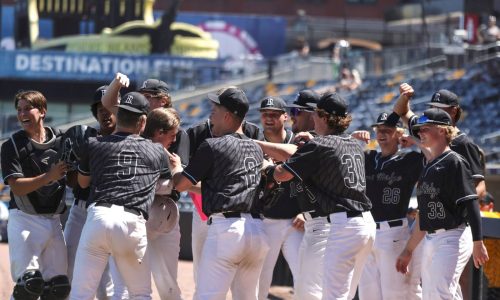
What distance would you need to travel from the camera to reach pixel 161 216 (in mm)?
8172

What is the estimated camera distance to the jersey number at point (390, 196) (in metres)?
9.06

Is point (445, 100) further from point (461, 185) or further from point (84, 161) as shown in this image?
point (84, 161)

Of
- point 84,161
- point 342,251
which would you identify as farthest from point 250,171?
point 84,161

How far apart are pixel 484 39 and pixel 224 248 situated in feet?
71.4

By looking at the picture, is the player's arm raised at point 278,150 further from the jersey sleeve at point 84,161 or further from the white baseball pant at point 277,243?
the jersey sleeve at point 84,161

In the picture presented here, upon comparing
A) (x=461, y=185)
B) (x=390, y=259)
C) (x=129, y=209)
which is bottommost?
(x=390, y=259)

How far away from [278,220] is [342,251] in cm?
131

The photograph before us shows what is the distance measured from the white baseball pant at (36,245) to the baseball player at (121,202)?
106 cm

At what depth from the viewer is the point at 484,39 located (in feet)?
91.6

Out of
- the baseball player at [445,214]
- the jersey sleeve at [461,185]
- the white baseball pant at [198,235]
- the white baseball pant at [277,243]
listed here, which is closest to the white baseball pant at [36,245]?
the white baseball pant at [198,235]

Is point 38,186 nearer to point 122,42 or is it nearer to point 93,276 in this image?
point 93,276

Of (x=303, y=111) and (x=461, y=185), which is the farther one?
(x=303, y=111)

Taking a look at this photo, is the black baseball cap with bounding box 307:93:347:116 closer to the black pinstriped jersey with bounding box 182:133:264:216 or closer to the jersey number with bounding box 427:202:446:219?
the black pinstriped jersey with bounding box 182:133:264:216

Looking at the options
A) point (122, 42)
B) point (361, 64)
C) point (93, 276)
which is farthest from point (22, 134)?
point (122, 42)
